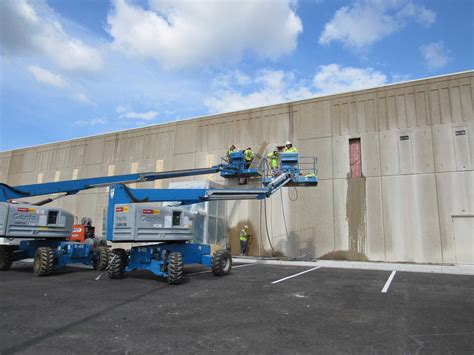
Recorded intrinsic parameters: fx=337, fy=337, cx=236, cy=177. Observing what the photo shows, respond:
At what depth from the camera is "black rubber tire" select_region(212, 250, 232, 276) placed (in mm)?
11602

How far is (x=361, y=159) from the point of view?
1900 centimetres

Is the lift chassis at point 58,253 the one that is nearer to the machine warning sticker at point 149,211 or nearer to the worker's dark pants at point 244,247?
the machine warning sticker at point 149,211

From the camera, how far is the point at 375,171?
728 inches

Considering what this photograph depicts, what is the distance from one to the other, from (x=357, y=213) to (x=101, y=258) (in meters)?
13.0

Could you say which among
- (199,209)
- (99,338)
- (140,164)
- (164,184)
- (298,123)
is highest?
(298,123)

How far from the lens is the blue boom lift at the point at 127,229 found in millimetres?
10117

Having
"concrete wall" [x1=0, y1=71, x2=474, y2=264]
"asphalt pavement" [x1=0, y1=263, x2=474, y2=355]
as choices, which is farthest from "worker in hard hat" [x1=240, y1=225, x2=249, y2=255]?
"asphalt pavement" [x1=0, y1=263, x2=474, y2=355]

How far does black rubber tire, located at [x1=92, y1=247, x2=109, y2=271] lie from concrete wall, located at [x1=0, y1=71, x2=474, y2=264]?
30.5ft

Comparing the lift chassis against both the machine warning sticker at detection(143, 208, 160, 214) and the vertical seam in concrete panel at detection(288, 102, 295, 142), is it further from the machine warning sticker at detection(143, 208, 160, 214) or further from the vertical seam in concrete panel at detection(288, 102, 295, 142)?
the vertical seam in concrete panel at detection(288, 102, 295, 142)

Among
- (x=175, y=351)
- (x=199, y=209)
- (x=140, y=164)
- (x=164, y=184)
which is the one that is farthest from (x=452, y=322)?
(x=140, y=164)

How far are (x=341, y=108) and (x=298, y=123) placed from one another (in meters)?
2.68

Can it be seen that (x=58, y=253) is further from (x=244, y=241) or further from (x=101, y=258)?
(x=244, y=241)

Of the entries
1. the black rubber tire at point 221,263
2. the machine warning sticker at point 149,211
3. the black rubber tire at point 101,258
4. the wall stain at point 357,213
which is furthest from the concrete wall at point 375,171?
the machine warning sticker at point 149,211

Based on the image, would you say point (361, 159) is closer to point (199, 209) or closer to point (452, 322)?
point (199, 209)
